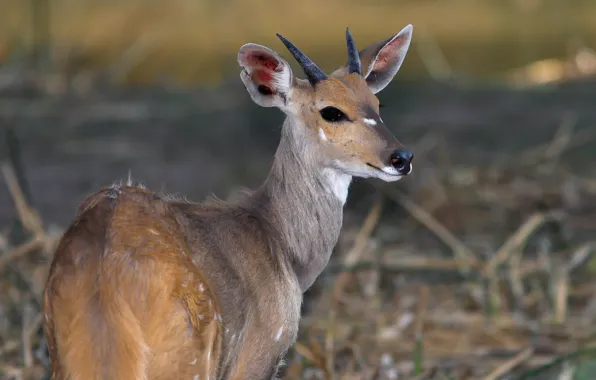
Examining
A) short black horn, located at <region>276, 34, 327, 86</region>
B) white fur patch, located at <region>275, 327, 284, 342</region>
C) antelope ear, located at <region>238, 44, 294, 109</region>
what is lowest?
white fur patch, located at <region>275, 327, 284, 342</region>

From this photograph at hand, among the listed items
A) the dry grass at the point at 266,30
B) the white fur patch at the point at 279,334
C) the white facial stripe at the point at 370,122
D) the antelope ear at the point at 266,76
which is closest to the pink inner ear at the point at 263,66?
the antelope ear at the point at 266,76

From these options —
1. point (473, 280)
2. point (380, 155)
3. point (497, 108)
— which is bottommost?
point (473, 280)

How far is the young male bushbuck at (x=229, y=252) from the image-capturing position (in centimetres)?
376

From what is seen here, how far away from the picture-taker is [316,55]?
1233 cm

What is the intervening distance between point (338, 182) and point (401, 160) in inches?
14.7

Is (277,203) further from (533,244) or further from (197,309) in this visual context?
(533,244)

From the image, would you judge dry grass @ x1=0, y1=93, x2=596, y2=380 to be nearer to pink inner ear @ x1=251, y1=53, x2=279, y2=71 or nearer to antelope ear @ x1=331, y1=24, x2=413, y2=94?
antelope ear @ x1=331, y1=24, x2=413, y2=94

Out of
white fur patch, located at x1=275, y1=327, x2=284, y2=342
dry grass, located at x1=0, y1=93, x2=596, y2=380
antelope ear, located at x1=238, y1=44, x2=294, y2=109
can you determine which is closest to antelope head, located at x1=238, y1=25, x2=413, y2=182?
antelope ear, located at x1=238, y1=44, x2=294, y2=109

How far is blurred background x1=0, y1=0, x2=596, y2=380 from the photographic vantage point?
621 cm

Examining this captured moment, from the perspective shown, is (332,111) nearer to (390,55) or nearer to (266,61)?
(266,61)

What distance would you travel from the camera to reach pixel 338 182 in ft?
16.1

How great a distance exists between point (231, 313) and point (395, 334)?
2252mm

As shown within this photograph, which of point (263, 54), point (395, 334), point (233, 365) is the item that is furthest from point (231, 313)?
point (395, 334)

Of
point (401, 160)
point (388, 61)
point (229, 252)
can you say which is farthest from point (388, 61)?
point (229, 252)
